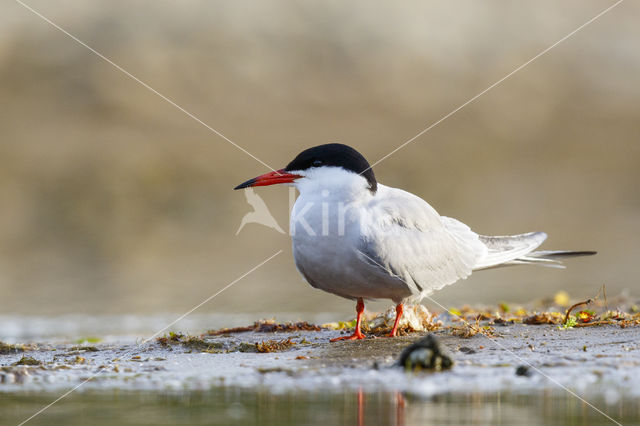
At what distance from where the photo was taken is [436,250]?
6148 mm

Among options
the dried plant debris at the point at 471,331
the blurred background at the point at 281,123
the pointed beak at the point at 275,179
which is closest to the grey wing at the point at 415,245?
the dried plant debris at the point at 471,331

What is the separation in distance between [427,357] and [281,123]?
18.7 metres

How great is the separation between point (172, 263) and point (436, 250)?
8470 mm

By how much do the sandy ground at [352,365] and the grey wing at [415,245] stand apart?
44 cm

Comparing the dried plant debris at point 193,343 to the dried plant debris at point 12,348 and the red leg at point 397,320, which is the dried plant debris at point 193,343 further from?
the red leg at point 397,320

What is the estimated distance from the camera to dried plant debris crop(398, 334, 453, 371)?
446 cm

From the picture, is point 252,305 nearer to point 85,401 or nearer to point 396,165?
point 85,401

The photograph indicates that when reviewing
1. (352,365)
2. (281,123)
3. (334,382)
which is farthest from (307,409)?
(281,123)

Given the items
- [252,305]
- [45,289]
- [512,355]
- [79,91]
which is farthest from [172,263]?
[79,91]

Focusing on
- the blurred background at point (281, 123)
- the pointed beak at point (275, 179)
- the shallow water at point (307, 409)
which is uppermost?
the blurred background at point (281, 123)

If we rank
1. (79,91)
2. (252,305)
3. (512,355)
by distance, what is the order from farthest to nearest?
(79,91)
(252,305)
(512,355)

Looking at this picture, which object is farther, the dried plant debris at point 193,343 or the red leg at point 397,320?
the red leg at point 397,320

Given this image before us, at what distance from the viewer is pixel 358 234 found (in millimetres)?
5527

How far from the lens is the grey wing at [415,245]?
561 centimetres
